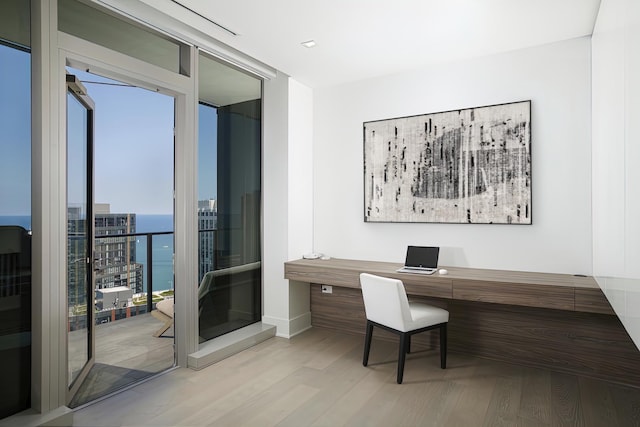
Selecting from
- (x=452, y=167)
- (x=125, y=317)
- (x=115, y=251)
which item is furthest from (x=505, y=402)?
(x=115, y=251)

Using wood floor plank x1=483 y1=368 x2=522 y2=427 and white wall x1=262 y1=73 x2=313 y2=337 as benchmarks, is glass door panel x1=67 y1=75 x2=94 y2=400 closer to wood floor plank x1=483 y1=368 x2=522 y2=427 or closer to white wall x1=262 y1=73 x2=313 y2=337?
white wall x1=262 y1=73 x2=313 y2=337

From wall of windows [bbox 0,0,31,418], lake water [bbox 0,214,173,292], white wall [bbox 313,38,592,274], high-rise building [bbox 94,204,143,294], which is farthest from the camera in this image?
lake water [bbox 0,214,173,292]

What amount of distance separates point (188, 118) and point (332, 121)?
1581 millimetres

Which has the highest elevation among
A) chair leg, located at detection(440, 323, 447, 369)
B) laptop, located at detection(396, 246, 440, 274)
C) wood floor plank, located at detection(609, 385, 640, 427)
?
laptop, located at detection(396, 246, 440, 274)

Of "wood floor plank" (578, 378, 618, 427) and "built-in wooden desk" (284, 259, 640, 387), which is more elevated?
"built-in wooden desk" (284, 259, 640, 387)

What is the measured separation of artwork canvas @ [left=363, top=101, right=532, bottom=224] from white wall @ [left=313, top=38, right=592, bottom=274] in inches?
3.6

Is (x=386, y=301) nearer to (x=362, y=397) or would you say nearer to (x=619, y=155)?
(x=362, y=397)

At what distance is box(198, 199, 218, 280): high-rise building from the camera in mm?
3283

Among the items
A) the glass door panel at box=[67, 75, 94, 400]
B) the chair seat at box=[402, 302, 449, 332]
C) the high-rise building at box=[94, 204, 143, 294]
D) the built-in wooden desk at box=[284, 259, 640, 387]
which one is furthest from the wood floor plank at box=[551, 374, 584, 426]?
the high-rise building at box=[94, 204, 143, 294]

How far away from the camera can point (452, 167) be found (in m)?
3.42

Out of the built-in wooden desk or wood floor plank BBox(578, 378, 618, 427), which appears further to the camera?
the built-in wooden desk

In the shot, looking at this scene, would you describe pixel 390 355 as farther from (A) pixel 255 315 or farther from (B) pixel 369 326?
(A) pixel 255 315

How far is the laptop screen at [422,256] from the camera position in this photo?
132 inches

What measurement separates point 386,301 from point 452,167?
137 centimetres
